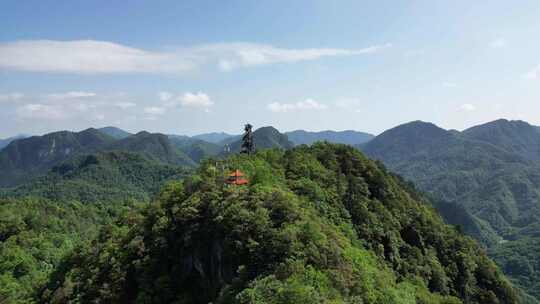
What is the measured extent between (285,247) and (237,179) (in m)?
23.2

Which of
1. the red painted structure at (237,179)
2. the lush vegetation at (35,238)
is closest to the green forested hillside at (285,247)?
the red painted structure at (237,179)

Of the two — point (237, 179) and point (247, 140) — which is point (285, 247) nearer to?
point (237, 179)

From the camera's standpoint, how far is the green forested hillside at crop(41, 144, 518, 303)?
42875 mm

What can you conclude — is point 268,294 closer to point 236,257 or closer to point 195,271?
point 236,257

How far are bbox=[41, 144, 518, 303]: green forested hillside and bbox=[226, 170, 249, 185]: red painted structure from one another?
158 centimetres

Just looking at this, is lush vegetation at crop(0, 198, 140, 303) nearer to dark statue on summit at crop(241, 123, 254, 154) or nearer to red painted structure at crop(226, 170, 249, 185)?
dark statue on summit at crop(241, 123, 254, 154)

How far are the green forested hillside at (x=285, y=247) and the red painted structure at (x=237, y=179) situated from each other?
1577mm

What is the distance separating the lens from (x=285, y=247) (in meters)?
43.3

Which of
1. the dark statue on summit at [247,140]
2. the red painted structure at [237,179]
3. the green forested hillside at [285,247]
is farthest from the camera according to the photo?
the dark statue on summit at [247,140]

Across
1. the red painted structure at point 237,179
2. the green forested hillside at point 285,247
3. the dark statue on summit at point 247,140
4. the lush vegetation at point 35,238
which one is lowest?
the lush vegetation at point 35,238

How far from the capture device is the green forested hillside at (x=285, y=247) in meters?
42.9

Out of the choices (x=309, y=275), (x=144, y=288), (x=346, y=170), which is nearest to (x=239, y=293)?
(x=309, y=275)

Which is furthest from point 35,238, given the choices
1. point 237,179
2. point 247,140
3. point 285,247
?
point 285,247

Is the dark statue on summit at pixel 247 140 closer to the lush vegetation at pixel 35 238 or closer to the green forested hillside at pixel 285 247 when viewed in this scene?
the green forested hillside at pixel 285 247
